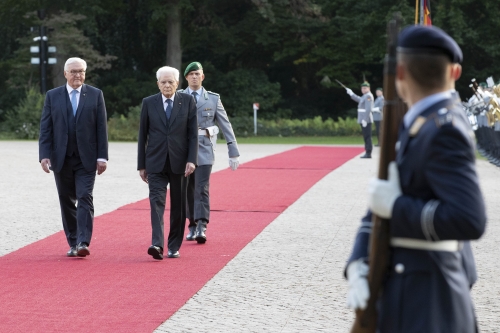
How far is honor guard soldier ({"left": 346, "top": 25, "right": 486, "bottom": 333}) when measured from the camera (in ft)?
8.93

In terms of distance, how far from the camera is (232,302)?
21.6 feet

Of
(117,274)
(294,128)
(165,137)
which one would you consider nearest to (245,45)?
(294,128)

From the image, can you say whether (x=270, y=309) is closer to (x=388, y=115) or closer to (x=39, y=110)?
(x=388, y=115)

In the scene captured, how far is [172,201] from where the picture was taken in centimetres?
870

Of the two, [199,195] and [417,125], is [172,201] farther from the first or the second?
[417,125]

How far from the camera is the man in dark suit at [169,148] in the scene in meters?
8.62

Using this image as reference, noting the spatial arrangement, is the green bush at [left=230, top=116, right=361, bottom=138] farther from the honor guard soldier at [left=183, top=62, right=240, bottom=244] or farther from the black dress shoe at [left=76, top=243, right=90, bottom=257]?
the black dress shoe at [left=76, top=243, right=90, bottom=257]

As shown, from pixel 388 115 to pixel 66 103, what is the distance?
21.0ft

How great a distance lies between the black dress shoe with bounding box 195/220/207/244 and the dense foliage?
34236 mm

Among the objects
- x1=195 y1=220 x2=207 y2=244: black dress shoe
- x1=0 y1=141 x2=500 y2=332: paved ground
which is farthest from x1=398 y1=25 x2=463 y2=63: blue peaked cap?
x1=195 y1=220 x2=207 y2=244: black dress shoe

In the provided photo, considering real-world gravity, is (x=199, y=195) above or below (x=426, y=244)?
below

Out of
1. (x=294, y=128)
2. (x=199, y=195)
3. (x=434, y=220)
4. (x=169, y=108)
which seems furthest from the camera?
(x=294, y=128)

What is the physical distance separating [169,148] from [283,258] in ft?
4.55

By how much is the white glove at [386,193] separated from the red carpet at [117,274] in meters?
3.18
